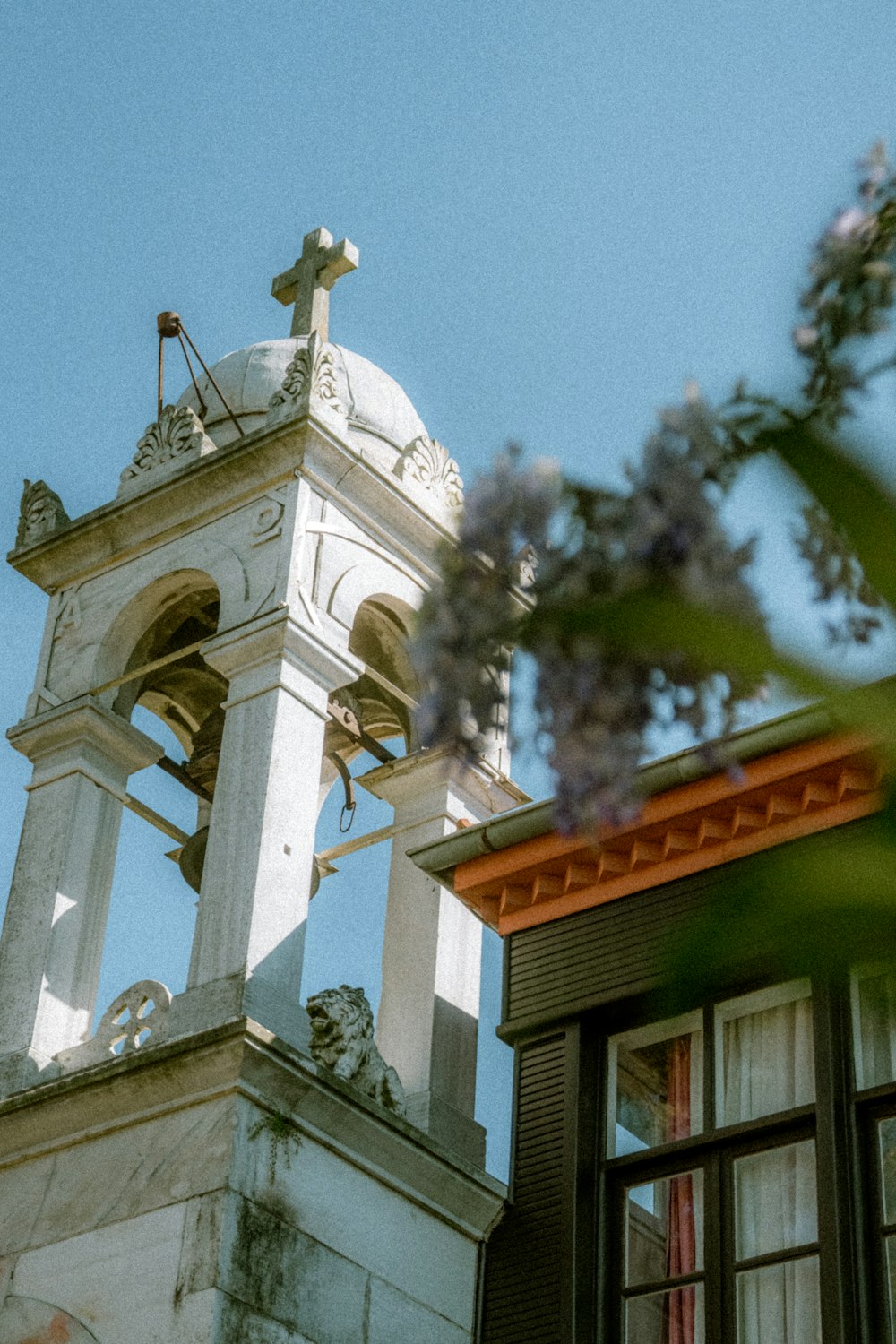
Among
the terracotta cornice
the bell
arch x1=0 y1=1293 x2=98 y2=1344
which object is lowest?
arch x1=0 y1=1293 x2=98 y2=1344

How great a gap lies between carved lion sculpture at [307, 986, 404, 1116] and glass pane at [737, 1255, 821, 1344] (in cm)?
207

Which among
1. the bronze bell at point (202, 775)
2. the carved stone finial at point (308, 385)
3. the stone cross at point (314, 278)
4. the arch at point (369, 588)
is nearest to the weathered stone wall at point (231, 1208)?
the bronze bell at point (202, 775)

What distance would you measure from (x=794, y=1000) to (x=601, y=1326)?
193 cm

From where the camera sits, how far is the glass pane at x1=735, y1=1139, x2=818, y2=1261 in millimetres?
10117

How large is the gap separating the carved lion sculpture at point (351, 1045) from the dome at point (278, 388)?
4.62 m

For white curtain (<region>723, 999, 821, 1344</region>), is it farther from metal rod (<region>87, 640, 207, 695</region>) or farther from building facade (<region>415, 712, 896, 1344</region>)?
metal rod (<region>87, 640, 207, 695</region>)

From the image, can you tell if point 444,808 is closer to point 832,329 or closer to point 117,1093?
point 117,1093

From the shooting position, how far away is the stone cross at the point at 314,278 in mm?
15195

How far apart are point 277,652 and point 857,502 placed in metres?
10.9

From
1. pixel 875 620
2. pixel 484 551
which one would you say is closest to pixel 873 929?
pixel 875 620

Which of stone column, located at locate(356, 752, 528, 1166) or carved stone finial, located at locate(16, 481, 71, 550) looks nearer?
stone column, located at locate(356, 752, 528, 1166)

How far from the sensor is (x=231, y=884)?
11.6 m

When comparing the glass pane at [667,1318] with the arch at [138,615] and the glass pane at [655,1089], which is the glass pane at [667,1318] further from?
the arch at [138,615]

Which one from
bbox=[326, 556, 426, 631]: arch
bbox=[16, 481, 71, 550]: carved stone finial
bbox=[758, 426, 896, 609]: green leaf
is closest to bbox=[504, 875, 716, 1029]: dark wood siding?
bbox=[326, 556, 426, 631]: arch
